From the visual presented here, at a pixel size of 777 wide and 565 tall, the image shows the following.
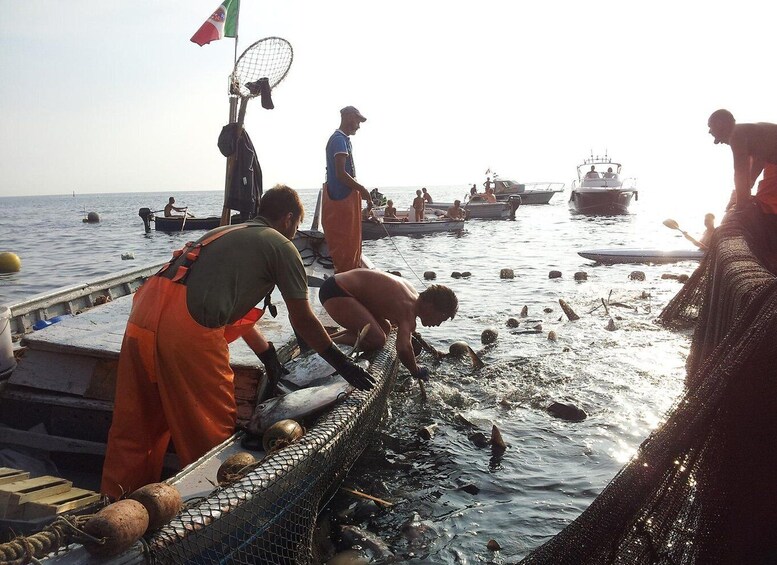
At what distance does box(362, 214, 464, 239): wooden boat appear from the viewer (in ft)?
84.5

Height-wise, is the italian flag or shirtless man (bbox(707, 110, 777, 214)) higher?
the italian flag

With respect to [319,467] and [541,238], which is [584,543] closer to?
[319,467]

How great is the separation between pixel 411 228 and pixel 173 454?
22.6m

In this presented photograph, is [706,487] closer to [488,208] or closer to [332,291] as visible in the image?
[332,291]

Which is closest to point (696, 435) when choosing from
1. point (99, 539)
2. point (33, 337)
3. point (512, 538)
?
point (512, 538)

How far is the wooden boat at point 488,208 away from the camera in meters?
36.2

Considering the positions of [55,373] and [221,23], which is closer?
[55,373]

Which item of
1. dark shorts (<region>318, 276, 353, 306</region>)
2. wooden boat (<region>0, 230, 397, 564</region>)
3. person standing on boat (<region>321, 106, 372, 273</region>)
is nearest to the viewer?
wooden boat (<region>0, 230, 397, 564</region>)

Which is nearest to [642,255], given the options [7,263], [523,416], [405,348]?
[523,416]

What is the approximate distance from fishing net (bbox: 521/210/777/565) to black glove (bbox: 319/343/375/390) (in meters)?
1.71

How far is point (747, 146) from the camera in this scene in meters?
4.86

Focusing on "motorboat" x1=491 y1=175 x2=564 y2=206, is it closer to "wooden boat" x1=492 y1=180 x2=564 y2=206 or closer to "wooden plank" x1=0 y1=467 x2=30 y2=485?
"wooden boat" x1=492 y1=180 x2=564 y2=206

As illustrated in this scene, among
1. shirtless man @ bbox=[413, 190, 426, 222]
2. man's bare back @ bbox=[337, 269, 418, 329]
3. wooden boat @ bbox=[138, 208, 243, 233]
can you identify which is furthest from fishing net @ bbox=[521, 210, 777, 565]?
wooden boat @ bbox=[138, 208, 243, 233]

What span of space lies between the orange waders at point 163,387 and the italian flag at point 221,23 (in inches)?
198
